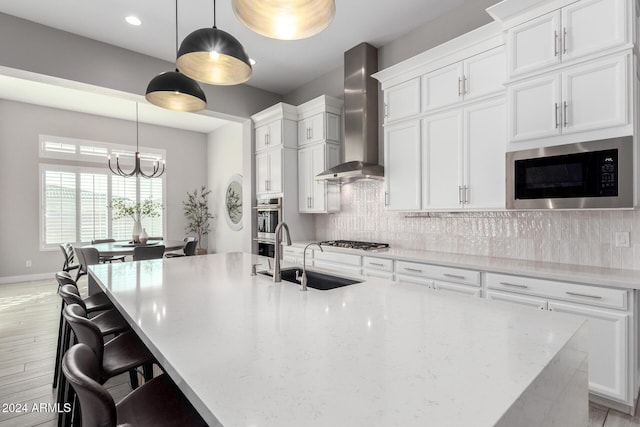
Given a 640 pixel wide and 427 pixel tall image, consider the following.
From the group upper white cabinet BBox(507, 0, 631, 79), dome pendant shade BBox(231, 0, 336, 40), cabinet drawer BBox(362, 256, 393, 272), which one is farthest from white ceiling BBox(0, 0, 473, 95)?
cabinet drawer BBox(362, 256, 393, 272)

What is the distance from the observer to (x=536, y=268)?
2.43 metres

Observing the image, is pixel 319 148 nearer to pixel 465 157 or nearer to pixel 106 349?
pixel 465 157

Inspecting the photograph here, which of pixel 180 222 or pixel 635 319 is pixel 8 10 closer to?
pixel 180 222

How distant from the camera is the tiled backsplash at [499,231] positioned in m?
2.46

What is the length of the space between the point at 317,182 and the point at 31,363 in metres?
3.44

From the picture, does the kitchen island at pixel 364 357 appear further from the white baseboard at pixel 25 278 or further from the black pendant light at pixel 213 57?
the white baseboard at pixel 25 278

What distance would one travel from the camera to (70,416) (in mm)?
1687

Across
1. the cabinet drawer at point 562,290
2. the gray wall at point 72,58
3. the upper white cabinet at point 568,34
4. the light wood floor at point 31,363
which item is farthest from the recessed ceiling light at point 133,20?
the cabinet drawer at point 562,290

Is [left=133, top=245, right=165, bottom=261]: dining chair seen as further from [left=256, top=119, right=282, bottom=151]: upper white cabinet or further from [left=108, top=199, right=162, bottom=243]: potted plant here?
[left=108, top=199, right=162, bottom=243]: potted plant

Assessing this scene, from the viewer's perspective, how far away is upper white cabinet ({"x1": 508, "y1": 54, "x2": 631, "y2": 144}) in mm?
2113

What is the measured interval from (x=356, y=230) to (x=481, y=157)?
76.7 inches

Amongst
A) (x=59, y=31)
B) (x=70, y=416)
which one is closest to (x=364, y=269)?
(x=70, y=416)

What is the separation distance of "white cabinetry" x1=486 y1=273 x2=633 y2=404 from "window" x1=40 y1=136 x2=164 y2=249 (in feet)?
24.6

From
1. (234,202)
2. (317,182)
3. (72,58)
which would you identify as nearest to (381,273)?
(317,182)
